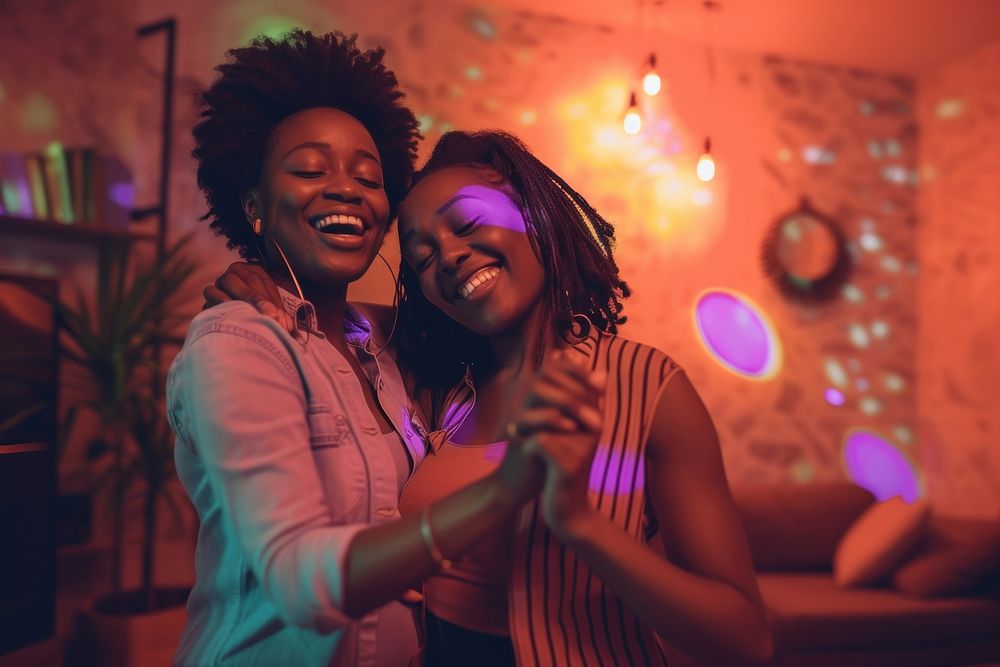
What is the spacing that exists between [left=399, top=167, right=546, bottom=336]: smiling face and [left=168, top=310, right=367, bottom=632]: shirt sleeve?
0.32 metres

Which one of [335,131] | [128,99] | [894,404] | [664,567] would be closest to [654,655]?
[664,567]

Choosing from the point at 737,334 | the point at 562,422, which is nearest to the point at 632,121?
the point at 737,334

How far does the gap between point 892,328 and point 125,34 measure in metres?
4.25

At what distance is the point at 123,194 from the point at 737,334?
306 cm

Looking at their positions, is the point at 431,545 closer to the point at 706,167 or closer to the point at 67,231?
the point at 67,231

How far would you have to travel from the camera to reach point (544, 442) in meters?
0.76

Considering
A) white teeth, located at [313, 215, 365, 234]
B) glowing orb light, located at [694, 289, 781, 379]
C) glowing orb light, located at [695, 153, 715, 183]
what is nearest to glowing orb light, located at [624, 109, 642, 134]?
glowing orb light, located at [695, 153, 715, 183]

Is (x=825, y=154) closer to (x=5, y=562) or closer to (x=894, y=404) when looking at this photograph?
(x=894, y=404)

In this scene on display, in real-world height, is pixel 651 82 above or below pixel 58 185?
above

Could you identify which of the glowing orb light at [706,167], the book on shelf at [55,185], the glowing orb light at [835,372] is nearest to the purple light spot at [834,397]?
the glowing orb light at [835,372]

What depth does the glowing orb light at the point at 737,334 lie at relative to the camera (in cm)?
379

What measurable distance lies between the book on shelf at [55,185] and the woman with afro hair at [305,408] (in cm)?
181

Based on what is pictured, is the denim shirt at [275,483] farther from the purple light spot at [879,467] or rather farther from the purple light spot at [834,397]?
the purple light spot at [879,467]

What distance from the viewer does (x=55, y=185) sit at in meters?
2.76
